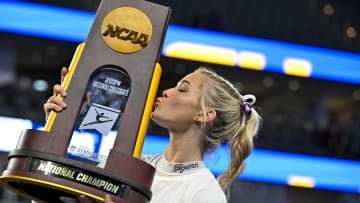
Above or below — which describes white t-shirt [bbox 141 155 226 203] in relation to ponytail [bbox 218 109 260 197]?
below

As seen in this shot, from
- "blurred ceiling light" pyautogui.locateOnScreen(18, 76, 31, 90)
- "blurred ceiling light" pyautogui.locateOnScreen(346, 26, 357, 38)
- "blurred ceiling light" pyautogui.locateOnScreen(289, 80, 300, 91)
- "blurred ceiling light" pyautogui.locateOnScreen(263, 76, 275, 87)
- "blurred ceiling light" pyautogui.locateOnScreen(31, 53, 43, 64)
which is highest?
"blurred ceiling light" pyautogui.locateOnScreen(346, 26, 357, 38)

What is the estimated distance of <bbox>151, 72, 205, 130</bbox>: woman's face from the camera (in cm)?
138

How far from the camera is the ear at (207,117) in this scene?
145cm

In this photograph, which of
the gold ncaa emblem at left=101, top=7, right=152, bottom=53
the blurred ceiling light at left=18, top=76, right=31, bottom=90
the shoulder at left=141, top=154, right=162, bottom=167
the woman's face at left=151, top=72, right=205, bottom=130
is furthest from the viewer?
the blurred ceiling light at left=18, top=76, right=31, bottom=90

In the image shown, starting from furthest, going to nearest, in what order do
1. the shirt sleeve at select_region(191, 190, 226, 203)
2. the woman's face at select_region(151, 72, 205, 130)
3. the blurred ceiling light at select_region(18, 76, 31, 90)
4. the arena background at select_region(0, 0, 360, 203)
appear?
the blurred ceiling light at select_region(18, 76, 31, 90)
the arena background at select_region(0, 0, 360, 203)
the woman's face at select_region(151, 72, 205, 130)
the shirt sleeve at select_region(191, 190, 226, 203)

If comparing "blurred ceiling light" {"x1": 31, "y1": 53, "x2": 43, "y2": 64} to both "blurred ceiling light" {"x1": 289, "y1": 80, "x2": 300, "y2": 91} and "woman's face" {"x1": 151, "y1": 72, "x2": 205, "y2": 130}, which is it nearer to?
"blurred ceiling light" {"x1": 289, "y1": 80, "x2": 300, "y2": 91}

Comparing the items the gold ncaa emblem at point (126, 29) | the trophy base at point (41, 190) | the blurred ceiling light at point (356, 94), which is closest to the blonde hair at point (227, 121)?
the gold ncaa emblem at point (126, 29)

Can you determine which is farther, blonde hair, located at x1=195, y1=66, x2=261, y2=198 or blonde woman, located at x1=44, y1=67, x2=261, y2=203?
blonde hair, located at x1=195, y1=66, x2=261, y2=198

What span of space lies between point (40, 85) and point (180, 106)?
3398 mm

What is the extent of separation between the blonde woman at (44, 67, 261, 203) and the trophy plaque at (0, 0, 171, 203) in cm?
31

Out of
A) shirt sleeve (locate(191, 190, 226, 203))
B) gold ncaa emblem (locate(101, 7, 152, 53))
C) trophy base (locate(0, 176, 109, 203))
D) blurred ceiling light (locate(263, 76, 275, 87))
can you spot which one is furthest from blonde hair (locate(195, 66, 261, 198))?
blurred ceiling light (locate(263, 76, 275, 87))

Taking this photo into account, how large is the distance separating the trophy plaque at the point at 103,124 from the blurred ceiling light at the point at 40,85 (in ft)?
11.7

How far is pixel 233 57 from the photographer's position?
4.34 meters

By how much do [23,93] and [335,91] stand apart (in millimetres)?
3397
